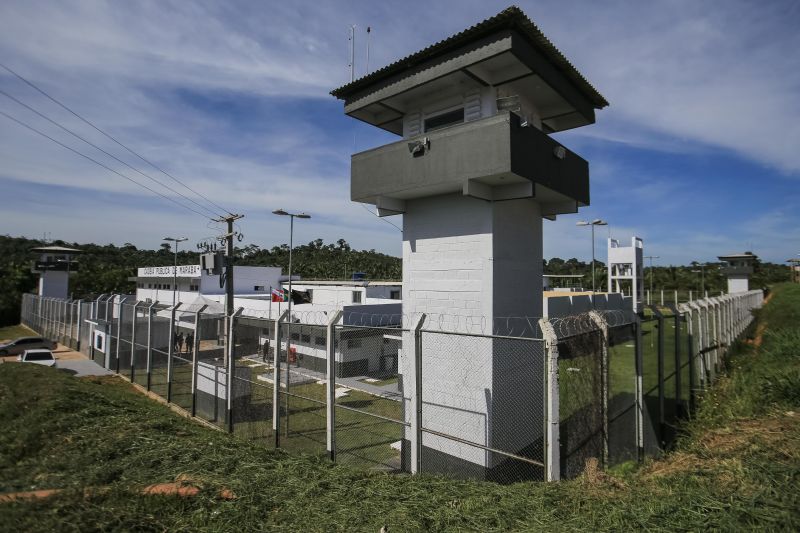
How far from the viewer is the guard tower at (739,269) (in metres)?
34.8

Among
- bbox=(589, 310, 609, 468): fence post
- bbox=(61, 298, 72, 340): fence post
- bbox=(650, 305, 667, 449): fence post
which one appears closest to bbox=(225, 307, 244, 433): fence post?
bbox=(589, 310, 609, 468): fence post

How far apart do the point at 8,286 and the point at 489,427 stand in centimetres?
6207

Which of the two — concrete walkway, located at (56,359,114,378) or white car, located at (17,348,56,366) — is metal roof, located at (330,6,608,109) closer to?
concrete walkway, located at (56,359,114,378)

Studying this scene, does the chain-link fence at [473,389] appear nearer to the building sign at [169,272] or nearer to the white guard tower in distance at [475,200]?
the white guard tower in distance at [475,200]

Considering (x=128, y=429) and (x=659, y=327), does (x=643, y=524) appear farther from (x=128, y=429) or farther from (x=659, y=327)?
(x=128, y=429)

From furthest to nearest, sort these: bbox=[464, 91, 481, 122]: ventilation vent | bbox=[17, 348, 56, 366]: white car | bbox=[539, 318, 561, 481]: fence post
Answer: bbox=[17, 348, 56, 366]: white car, bbox=[464, 91, 481, 122]: ventilation vent, bbox=[539, 318, 561, 481]: fence post

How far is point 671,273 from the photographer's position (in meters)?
67.1

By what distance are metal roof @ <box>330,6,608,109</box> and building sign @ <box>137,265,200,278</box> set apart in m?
45.3

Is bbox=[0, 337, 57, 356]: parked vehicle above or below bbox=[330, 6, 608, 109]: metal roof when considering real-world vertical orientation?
below

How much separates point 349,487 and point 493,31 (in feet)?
27.8

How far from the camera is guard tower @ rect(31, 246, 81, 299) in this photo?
4456 centimetres

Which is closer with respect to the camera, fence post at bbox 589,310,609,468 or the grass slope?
the grass slope

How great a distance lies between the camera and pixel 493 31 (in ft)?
27.0

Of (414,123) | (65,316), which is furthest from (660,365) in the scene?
(65,316)
